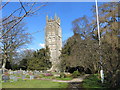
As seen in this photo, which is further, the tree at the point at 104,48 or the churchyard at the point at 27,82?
the churchyard at the point at 27,82

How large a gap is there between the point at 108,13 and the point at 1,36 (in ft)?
59.3

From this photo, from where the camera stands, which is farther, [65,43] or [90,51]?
[65,43]

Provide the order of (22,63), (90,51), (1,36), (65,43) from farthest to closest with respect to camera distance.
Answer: (22,63)
(65,43)
(90,51)
(1,36)

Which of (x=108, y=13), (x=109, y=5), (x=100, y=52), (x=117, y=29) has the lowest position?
(x=100, y=52)

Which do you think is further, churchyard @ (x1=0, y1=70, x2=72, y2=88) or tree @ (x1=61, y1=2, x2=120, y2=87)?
churchyard @ (x1=0, y1=70, x2=72, y2=88)

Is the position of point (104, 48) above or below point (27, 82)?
above

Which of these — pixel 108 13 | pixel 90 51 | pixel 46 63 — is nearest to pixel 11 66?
pixel 46 63

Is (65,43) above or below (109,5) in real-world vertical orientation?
below

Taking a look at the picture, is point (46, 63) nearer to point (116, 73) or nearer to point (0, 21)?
point (116, 73)

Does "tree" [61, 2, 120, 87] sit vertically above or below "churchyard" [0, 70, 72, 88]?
above

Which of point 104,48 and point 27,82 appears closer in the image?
point 104,48

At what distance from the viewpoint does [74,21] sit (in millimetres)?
26672

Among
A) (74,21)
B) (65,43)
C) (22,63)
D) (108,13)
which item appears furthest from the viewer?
(22,63)

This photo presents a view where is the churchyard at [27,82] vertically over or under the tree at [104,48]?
under
